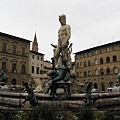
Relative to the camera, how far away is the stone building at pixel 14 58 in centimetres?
4400

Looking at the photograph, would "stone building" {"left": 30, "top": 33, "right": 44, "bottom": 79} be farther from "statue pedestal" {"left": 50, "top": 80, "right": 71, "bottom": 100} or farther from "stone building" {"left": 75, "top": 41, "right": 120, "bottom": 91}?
"statue pedestal" {"left": 50, "top": 80, "right": 71, "bottom": 100}

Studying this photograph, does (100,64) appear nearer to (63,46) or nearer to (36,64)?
(36,64)

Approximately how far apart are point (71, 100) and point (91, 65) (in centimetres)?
4807

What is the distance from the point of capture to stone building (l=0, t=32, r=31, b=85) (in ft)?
144

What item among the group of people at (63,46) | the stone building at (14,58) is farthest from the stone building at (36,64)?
the group of people at (63,46)

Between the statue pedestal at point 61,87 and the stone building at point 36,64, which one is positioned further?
the stone building at point 36,64

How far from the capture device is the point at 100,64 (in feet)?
170

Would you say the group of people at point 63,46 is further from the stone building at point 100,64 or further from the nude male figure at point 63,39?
the stone building at point 100,64

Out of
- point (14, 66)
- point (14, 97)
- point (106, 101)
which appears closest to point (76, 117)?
point (106, 101)

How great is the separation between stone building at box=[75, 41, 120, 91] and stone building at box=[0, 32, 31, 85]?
18501 millimetres

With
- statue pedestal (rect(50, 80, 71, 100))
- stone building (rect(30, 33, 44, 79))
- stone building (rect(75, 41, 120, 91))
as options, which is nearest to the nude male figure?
statue pedestal (rect(50, 80, 71, 100))

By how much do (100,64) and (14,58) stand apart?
24.6 metres

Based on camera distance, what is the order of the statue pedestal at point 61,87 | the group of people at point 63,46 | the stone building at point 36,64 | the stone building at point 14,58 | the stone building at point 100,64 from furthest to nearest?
1. the stone building at point 36,64
2. the stone building at point 100,64
3. the stone building at point 14,58
4. the group of people at point 63,46
5. the statue pedestal at point 61,87

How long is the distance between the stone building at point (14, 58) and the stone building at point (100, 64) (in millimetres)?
18501
